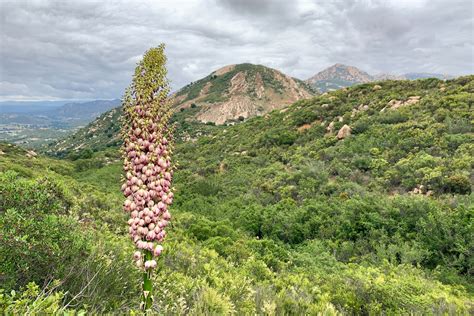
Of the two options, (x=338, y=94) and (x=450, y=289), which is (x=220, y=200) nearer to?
(x=450, y=289)

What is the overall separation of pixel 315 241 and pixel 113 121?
131 meters

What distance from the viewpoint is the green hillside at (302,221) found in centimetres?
523

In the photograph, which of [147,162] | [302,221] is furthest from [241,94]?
[147,162]

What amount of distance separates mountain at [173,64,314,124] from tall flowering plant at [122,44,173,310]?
89.8m

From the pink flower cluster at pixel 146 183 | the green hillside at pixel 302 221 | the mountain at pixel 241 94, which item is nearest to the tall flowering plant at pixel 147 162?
the pink flower cluster at pixel 146 183

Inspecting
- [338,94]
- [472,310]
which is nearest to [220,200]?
[472,310]

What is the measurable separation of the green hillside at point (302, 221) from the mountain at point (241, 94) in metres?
56.7

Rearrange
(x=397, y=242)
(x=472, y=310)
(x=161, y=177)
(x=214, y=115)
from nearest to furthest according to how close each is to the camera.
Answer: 1. (x=161, y=177)
2. (x=472, y=310)
3. (x=397, y=242)
4. (x=214, y=115)

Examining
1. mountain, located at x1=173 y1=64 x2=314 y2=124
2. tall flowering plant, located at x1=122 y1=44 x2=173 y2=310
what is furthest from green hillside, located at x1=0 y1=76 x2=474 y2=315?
mountain, located at x1=173 y1=64 x2=314 y2=124

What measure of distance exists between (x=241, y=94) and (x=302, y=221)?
92.0 m

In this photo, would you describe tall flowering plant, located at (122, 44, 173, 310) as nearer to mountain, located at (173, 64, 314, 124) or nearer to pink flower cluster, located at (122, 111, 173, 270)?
pink flower cluster, located at (122, 111, 173, 270)

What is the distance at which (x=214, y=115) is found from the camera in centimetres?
9631

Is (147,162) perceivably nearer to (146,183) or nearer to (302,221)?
(146,183)

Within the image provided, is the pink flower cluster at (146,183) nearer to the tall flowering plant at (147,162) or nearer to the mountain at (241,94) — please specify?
the tall flowering plant at (147,162)
